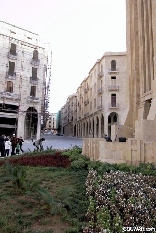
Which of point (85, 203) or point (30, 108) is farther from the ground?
point (30, 108)

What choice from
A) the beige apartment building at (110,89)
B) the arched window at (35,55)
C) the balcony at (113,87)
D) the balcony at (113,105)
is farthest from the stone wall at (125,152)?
the balcony at (113,87)

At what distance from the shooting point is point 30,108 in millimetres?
32812

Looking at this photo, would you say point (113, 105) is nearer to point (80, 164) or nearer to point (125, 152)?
point (80, 164)

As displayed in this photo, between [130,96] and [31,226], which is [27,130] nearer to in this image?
[130,96]

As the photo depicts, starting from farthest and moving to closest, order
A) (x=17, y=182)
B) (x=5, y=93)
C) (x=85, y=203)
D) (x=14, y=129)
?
(x=14, y=129) < (x=5, y=93) < (x=17, y=182) < (x=85, y=203)

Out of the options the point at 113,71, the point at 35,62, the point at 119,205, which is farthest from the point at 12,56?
the point at 119,205

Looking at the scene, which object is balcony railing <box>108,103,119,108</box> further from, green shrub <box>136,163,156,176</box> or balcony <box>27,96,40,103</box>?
green shrub <box>136,163,156,176</box>

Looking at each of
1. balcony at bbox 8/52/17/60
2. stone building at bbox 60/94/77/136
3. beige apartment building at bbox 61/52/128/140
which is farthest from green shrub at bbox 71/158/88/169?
stone building at bbox 60/94/77/136

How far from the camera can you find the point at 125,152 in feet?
29.5

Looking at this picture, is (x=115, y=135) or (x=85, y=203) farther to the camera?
(x=115, y=135)

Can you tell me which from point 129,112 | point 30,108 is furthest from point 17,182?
point 30,108

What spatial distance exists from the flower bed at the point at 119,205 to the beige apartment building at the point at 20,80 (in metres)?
25.1

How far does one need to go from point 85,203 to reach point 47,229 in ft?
4.42

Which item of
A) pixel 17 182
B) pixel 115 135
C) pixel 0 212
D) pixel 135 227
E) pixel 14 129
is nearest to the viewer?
pixel 135 227
